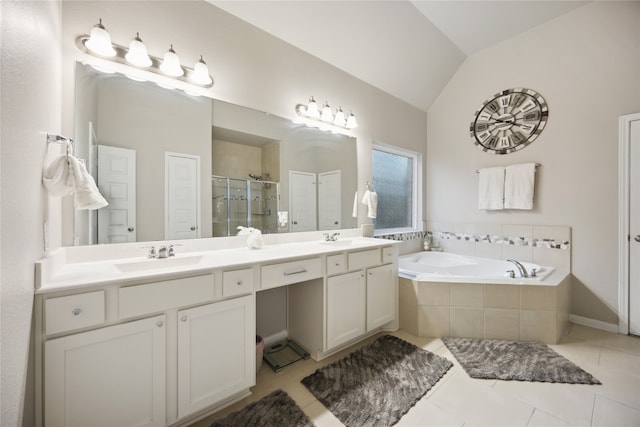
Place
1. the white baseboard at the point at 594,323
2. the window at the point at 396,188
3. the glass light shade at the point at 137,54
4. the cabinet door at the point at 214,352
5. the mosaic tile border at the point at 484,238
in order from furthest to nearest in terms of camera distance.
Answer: the window at the point at 396,188
the mosaic tile border at the point at 484,238
the white baseboard at the point at 594,323
the glass light shade at the point at 137,54
the cabinet door at the point at 214,352

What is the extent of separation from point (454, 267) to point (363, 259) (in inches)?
61.9

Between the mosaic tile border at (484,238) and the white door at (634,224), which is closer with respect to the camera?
the white door at (634,224)

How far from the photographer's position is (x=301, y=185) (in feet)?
7.51

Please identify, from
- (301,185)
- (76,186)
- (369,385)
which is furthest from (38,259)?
(369,385)

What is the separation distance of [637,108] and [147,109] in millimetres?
3916

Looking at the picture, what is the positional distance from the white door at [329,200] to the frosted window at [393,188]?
0.72 meters

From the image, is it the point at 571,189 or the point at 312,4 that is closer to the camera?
the point at 312,4

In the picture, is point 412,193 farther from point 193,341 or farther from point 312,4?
point 193,341

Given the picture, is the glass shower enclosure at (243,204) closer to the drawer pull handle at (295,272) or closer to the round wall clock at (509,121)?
the drawer pull handle at (295,272)

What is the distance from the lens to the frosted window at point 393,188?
3203mm

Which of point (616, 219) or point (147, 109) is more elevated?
point (147, 109)

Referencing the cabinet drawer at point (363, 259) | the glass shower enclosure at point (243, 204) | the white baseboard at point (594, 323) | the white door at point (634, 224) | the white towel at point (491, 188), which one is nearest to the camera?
the glass shower enclosure at point (243, 204)

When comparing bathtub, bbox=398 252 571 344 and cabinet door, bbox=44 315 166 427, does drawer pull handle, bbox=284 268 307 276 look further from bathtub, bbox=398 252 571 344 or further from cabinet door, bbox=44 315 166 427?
bathtub, bbox=398 252 571 344

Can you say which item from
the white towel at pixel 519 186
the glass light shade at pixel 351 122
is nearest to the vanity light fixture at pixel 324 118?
the glass light shade at pixel 351 122
